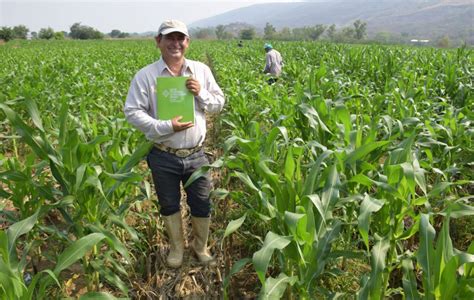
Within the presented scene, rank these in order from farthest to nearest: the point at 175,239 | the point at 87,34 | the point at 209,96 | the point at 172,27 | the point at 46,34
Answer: the point at 87,34
the point at 46,34
the point at 175,239
the point at 209,96
the point at 172,27

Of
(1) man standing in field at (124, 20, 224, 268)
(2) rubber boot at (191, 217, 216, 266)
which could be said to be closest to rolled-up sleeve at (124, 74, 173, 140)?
(1) man standing in field at (124, 20, 224, 268)

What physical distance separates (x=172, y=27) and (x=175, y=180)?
1.11 m

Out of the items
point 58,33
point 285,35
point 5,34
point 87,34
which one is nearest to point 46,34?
point 58,33

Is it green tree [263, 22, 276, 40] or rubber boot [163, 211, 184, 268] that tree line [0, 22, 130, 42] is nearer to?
green tree [263, 22, 276, 40]

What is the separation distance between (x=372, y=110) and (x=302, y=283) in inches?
121

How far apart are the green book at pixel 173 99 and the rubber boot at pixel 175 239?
2.85 ft

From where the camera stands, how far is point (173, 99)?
246cm

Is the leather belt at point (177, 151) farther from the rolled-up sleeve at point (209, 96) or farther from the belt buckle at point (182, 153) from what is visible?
the rolled-up sleeve at point (209, 96)

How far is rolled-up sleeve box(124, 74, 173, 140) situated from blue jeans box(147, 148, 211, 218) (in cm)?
23

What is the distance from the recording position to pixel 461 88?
5.11 metres

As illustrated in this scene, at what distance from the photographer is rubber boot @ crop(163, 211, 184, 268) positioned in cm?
290

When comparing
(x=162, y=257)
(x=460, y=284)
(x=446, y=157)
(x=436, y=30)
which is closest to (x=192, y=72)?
(x=162, y=257)

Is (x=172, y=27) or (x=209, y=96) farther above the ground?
(x=172, y=27)

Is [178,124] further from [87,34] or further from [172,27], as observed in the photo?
[87,34]
